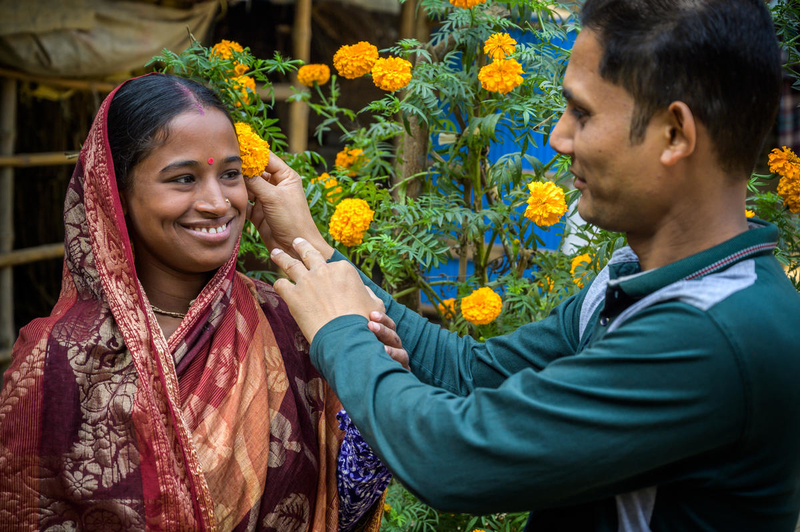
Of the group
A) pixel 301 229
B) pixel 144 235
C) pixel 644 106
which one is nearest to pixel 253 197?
pixel 301 229

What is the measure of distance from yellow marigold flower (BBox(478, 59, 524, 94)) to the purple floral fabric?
1252 millimetres

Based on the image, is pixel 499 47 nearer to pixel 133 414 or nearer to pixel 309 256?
pixel 309 256

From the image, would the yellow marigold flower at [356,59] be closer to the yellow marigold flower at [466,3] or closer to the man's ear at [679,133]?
the yellow marigold flower at [466,3]

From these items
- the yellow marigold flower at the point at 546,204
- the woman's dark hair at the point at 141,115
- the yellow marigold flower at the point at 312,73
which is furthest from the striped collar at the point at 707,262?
the yellow marigold flower at the point at 312,73

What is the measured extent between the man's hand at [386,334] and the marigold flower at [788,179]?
1.59 m

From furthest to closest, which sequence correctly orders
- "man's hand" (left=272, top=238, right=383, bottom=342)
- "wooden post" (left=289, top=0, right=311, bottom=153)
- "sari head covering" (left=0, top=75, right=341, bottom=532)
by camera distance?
"wooden post" (left=289, top=0, right=311, bottom=153)
"sari head covering" (left=0, top=75, right=341, bottom=532)
"man's hand" (left=272, top=238, right=383, bottom=342)

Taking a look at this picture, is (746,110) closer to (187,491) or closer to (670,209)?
(670,209)

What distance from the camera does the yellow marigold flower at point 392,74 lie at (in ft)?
7.97

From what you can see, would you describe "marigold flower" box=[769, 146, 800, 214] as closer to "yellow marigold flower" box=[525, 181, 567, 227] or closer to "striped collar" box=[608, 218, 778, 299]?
"yellow marigold flower" box=[525, 181, 567, 227]

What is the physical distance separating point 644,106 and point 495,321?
1503mm

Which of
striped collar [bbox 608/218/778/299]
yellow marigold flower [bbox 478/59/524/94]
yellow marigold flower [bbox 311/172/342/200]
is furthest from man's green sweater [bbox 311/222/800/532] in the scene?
yellow marigold flower [bbox 311/172/342/200]

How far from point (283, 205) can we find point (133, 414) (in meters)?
0.73

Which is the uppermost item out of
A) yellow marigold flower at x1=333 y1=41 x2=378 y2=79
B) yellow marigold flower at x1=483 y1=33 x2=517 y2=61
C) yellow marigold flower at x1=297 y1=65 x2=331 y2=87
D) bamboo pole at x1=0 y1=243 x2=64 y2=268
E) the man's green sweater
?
yellow marigold flower at x1=297 y1=65 x2=331 y2=87

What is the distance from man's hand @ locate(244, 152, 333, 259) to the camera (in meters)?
2.05
